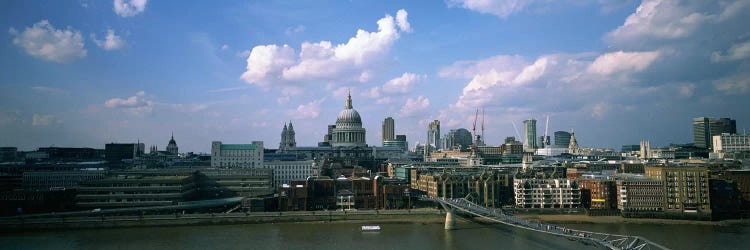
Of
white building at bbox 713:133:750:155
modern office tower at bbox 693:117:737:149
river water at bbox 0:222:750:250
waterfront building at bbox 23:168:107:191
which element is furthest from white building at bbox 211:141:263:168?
modern office tower at bbox 693:117:737:149

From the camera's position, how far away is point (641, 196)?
60625 mm

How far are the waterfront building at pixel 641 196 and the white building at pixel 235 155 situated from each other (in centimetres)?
6001

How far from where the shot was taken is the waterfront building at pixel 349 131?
13362 cm

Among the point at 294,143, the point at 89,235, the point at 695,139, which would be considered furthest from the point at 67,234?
the point at 695,139

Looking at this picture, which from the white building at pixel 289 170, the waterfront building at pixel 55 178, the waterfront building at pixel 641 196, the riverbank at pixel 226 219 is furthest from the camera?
the white building at pixel 289 170

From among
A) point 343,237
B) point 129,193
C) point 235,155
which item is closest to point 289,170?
point 235,155

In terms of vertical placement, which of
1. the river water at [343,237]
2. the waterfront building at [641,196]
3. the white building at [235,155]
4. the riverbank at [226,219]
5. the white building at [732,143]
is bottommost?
the river water at [343,237]

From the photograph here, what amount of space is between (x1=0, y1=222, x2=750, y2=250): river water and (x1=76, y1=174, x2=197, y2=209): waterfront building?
8.94 metres

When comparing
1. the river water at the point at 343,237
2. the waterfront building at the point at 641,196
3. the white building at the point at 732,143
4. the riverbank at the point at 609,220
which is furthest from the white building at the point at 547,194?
the white building at the point at 732,143

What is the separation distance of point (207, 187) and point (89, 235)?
2454 cm

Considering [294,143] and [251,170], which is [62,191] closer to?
[251,170]

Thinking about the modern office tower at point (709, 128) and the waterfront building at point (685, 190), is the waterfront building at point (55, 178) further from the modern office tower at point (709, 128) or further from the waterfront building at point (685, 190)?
the modern office tower at point (709, 128)

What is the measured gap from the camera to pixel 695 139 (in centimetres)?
19138

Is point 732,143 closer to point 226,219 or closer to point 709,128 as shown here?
point 709,128
